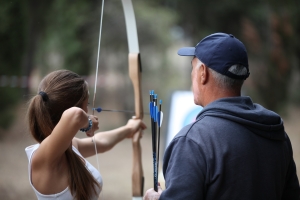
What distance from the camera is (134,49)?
1857 millimetres

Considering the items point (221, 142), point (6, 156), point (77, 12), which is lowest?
point (6, 156)

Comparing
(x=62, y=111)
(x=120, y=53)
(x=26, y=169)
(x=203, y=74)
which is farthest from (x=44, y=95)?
(x=120, y=53)

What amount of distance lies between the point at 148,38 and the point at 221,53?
333 inches

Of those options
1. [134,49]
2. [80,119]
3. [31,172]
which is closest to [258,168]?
[80,119]

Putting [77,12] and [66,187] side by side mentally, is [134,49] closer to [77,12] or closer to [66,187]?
[66,187]

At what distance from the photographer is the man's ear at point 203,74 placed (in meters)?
1.14

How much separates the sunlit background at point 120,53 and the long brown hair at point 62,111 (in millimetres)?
3102

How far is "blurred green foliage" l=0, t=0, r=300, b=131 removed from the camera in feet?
18.5

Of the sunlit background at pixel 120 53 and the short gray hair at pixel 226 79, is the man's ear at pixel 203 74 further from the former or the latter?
the sunlit background at pixel 120 53

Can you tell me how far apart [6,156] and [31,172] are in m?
4.65

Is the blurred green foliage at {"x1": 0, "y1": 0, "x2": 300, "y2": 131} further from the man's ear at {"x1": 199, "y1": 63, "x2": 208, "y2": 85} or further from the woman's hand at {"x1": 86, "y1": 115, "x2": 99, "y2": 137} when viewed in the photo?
the man's ear at {"x1": 199, "y1": 63, "x2": 208, "y2": 85}

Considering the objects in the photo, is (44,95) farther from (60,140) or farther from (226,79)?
(226,79)

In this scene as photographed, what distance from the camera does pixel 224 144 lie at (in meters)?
1.06

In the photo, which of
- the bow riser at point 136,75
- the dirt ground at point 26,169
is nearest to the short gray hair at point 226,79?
the bow riser at point 136,75
